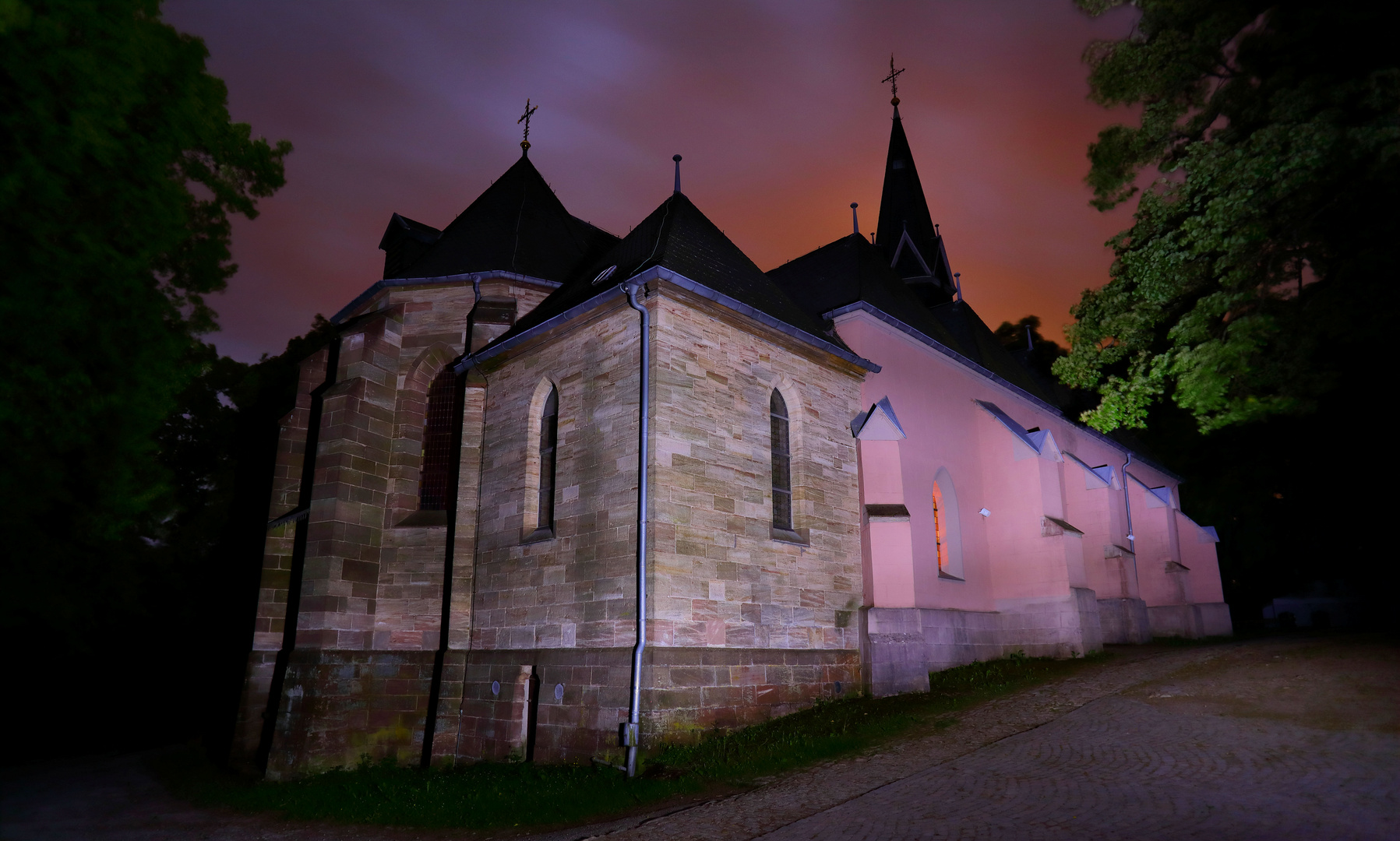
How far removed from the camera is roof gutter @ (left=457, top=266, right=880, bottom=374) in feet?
37.5

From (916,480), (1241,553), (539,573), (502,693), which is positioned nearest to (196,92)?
(539,573)

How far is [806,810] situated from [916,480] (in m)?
9.82

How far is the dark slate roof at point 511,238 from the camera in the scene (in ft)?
50.9

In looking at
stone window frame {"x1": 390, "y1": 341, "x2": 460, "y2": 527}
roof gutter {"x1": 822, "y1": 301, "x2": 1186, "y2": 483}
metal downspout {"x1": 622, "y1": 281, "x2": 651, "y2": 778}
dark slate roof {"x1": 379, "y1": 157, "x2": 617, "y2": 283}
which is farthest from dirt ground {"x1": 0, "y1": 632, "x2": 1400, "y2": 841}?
dark slate roof {"x1": 379, "y1": 157, "x2": 617, "y2": 283}

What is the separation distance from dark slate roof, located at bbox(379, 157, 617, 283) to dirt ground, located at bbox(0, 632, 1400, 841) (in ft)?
32.0

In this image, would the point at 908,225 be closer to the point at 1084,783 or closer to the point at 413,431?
the point at 413,431

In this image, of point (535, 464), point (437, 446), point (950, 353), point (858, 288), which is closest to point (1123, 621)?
point (950, 353)

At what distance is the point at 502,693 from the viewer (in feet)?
39.0

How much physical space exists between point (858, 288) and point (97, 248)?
495 inches

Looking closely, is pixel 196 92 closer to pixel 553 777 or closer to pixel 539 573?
pixel 539 573

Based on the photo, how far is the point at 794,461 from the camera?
43.7 ft

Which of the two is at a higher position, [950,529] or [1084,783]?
[950,529]

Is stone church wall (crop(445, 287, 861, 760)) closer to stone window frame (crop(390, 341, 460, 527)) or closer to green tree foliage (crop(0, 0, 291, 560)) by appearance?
stone window frame (crop(390, 341, 460, 527))

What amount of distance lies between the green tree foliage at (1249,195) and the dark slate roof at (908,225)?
1534cm
